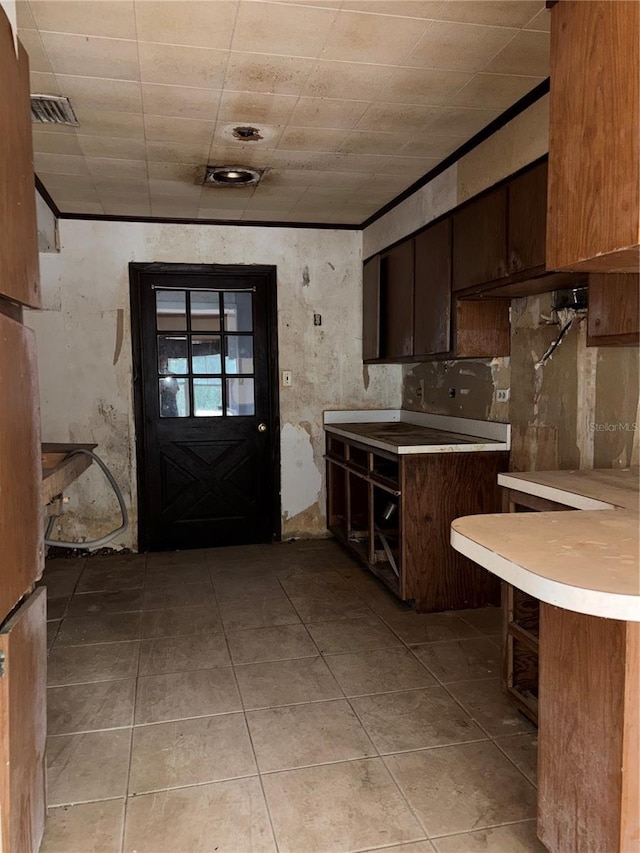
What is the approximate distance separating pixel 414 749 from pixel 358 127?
2696mm

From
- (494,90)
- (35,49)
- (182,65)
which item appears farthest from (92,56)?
(494,90)

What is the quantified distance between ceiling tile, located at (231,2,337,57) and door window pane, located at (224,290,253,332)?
100 inches

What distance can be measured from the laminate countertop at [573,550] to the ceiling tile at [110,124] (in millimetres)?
2430

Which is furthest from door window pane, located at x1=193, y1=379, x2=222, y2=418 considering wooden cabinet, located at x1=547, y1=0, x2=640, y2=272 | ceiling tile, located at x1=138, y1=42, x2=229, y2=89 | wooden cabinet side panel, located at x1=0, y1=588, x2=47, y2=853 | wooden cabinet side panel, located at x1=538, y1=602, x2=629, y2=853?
wooden cabinet side panel, located at x1=538, y1=602, x2=629, y2=853

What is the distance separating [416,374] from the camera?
481cm

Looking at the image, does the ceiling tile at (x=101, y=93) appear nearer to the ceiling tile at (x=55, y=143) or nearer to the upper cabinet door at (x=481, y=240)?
the ceiling tile at (x=55, y=143)

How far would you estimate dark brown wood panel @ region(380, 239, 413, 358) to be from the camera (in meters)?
4.04

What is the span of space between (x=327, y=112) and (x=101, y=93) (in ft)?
3.19

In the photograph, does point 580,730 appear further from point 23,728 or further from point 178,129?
point 178,129

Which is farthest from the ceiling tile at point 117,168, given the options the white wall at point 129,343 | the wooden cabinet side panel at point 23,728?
the wooden cabinet side panel at point 23,728

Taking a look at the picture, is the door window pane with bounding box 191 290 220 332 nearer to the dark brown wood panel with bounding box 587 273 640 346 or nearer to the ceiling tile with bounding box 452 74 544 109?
the ceiling tile with bounding box 452 74 544 109

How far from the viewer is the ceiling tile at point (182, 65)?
2.31 m

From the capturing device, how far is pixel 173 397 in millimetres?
4738

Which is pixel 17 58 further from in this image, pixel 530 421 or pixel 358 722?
pixel 530 421
